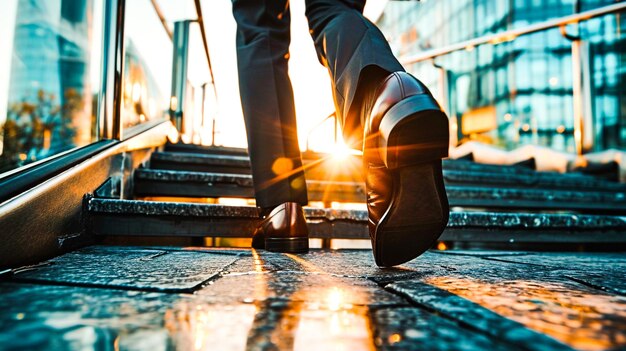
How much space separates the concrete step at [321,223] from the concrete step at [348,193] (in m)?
0.50

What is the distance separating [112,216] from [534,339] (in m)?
1.12

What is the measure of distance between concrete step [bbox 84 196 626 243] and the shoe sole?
0.53 metres

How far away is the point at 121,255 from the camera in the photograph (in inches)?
36.7

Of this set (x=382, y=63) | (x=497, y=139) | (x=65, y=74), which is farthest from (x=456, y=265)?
(x=65, y=74)

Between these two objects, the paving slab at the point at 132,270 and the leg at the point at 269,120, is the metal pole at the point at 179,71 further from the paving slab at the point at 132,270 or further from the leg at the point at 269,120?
the paving slab at the point at 132,270

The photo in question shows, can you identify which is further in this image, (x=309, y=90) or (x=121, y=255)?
(x=309, y=90)

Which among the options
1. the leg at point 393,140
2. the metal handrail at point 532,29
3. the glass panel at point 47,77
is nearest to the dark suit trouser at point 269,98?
the leg at point 393,140

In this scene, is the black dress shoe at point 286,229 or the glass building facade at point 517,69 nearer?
the black dress shoe at point 286,229

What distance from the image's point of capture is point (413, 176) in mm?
740

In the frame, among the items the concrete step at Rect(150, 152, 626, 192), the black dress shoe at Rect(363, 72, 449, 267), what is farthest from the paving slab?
the concrete step at Rect(150, 152, 626, 192)

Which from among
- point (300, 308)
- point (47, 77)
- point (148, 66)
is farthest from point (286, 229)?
point (47, 77)

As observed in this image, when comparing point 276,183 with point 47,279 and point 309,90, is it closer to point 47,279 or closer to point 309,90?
point 47,279

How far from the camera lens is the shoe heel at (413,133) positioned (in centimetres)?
71

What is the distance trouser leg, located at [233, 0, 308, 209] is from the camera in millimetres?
1078
